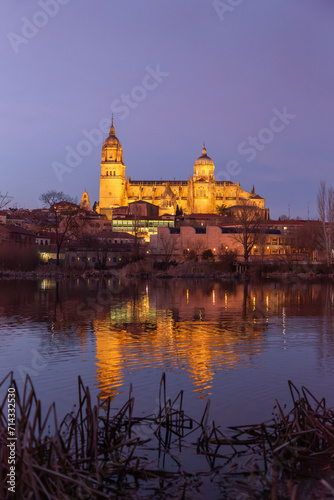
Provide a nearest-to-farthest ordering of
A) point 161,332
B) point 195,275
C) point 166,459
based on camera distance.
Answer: point 166,459 < point 161,332 < point 195,275

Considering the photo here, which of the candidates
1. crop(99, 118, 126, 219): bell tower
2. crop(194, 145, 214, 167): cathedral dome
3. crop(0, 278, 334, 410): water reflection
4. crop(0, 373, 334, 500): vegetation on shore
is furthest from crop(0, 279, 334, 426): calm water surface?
crop(194, 145, 214, 167): cathedral dome

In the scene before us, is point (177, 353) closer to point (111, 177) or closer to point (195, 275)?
point (195, 275)

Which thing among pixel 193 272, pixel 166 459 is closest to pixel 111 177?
pixel 193 272

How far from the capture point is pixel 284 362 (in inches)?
385

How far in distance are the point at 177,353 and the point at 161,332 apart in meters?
2.96

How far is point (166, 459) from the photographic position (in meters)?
5.29

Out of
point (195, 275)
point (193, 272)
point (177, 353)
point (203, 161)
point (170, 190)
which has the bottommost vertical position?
point (177, 353)

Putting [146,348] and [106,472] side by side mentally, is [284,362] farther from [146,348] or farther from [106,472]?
[106,472]

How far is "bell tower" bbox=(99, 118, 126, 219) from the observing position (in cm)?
12358

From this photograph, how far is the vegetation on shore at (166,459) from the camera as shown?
13.5 feet

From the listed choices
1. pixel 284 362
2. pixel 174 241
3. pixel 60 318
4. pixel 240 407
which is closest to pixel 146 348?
pixel 284 362

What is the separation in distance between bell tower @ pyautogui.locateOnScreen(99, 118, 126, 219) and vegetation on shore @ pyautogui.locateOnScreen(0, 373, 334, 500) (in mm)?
115829

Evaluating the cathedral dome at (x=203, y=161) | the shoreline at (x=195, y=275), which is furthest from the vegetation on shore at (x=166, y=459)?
the cathedral dome at (x=203, y=161)

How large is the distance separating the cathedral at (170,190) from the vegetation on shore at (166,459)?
109 m
